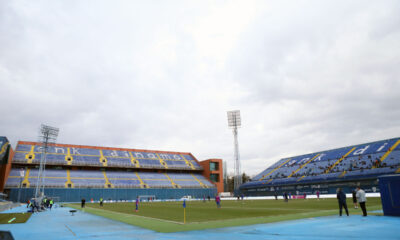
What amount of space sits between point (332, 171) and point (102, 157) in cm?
6809

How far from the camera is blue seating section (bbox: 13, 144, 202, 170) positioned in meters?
78.1

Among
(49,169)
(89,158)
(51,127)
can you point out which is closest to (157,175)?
(89,158)

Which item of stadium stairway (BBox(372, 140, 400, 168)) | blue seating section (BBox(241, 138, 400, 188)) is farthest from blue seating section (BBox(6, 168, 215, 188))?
stadium stairway (BBox(372, 140, 400, 168))

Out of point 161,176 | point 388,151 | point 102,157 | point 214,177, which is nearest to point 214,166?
point 214,177

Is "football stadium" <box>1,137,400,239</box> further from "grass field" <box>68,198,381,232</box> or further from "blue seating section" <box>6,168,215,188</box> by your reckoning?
"grass field" <box>68,198,381,232</box>

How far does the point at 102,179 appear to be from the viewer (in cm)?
7931

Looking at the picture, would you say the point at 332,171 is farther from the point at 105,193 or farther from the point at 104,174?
the point at 104,174

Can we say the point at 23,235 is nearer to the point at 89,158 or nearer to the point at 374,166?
the point at 374,166

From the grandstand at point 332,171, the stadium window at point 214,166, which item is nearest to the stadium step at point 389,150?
the grandstand at point 332,171

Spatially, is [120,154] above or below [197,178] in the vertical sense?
above

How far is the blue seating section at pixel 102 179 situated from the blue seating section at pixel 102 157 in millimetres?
2622

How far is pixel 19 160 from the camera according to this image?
73188 millimetres

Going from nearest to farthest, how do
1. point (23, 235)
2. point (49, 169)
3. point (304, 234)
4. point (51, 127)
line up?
point (304, 234), point (23, 235), point (51, 127), point (49, 169)

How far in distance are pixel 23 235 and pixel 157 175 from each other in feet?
260
